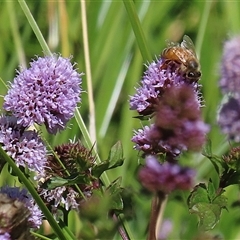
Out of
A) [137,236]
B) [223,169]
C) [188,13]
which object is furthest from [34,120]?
[188,13]

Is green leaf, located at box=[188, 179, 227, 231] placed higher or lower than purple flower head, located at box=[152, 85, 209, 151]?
higher

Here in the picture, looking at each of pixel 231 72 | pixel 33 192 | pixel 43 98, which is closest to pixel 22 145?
pixel 43 98

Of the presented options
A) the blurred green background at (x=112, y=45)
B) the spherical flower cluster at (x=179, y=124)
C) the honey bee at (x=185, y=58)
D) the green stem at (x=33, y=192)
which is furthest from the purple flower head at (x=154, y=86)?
the blurred green background at (x=112, y=45)

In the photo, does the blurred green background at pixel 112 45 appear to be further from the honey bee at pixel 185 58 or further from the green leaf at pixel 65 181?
the green leaf at pixel 65 181

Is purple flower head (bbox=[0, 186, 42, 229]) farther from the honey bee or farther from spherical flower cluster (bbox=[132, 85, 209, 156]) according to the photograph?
spherical flower cluster (bbox=[132, 85, 209, 156])

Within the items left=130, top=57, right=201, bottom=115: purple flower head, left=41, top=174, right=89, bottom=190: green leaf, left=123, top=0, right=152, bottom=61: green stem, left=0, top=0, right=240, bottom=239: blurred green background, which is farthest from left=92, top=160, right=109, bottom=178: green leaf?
left=0, top=0, right=240, bottom=239: blurred green background

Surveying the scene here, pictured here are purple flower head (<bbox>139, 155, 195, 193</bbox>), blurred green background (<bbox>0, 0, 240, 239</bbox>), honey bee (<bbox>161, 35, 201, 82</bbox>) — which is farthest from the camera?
blurred green background (<bbox>0, 0, 240, 239</bbox>)
